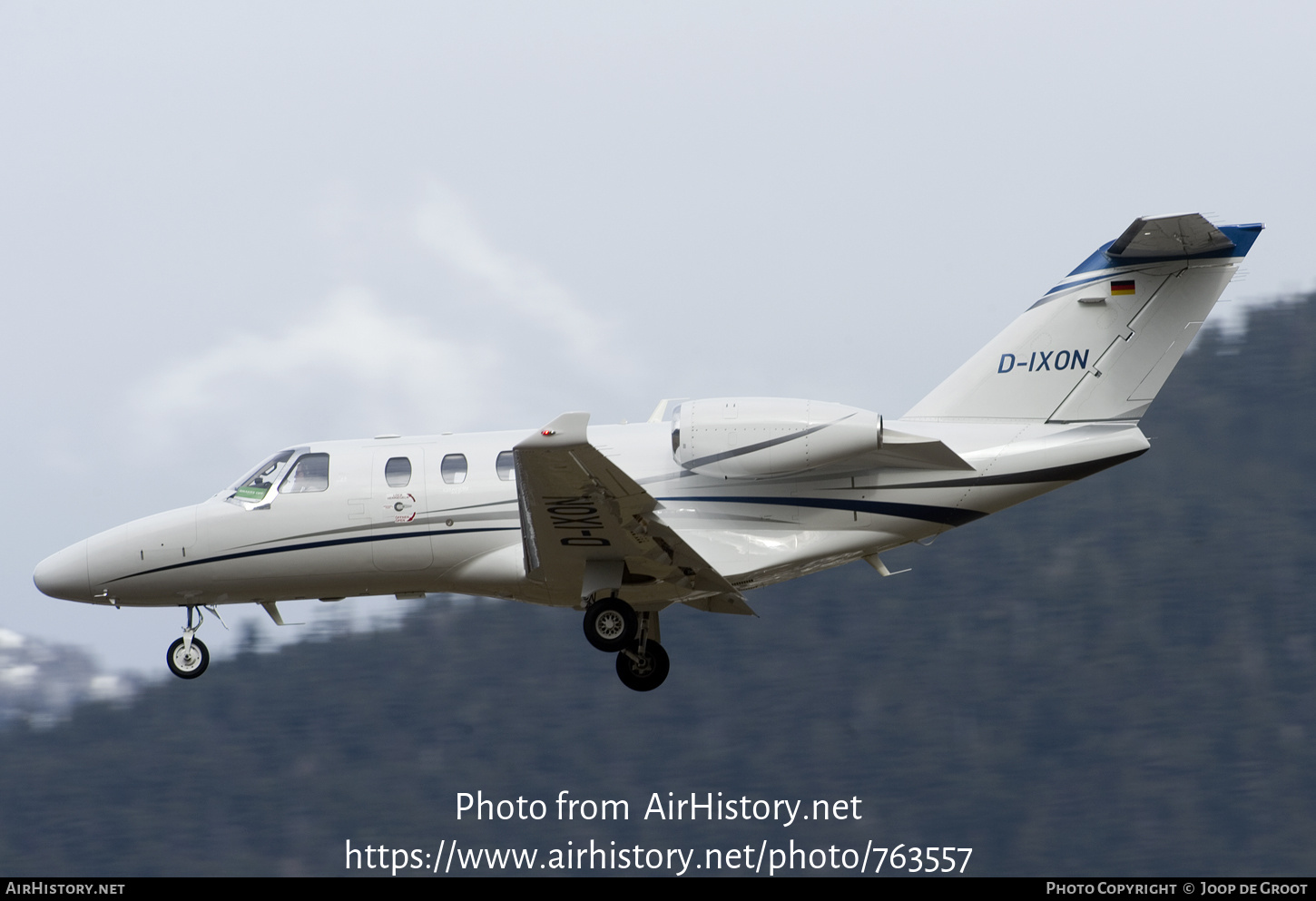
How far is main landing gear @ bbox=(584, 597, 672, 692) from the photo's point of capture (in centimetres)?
1570

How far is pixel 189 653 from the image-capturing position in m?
17.3

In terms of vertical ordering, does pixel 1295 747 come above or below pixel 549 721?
below

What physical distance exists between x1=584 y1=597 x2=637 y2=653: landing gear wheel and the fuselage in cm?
75

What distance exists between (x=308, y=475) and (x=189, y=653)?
105 inches

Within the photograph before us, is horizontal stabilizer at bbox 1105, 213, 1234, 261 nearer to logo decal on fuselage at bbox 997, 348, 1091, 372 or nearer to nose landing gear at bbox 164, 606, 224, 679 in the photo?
logo decal on fuselage at bbox 997, 348, 1091, 372

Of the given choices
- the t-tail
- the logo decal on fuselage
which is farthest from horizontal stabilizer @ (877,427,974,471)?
the logo decal on fuselage

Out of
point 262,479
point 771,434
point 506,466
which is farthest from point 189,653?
point 771,434

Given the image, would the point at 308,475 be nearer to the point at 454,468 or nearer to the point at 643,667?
Answer: the point at 454,468

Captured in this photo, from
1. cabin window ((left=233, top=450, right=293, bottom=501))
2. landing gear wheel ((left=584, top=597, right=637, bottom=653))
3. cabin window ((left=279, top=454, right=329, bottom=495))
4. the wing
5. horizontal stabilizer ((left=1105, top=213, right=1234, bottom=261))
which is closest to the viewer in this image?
the wing

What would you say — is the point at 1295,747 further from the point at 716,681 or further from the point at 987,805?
the point at 716,681
